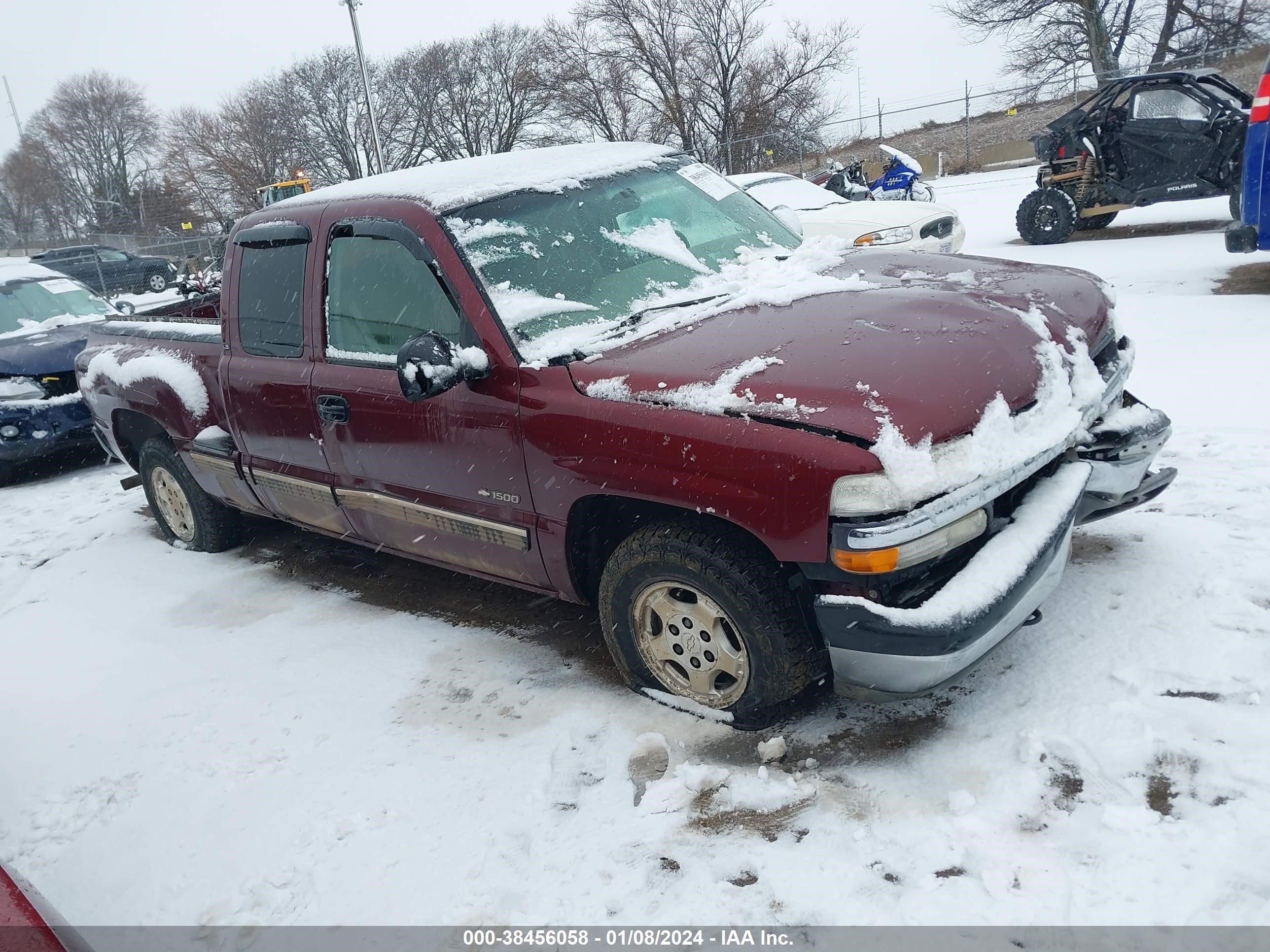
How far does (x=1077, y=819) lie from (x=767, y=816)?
821mm

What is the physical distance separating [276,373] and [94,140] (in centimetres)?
7028

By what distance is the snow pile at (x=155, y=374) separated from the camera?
4914mm

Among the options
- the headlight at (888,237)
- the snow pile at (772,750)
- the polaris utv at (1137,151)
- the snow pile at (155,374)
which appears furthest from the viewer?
the polaris utv at (1137,151)

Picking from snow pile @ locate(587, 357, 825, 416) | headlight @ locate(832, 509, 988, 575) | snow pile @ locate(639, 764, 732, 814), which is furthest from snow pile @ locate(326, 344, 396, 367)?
headlight @ locate(832, 509, 988, 575)

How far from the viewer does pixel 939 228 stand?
31.6ft

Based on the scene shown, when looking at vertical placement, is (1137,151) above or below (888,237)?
above

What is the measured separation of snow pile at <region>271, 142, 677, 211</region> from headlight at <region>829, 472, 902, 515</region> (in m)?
1.96

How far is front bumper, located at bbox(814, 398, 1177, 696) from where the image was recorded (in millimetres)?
2574

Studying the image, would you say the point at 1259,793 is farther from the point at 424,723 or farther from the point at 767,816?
the point at 424,723

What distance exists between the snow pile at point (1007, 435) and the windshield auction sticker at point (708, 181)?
1.74 m

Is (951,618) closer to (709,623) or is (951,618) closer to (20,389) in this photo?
(709,623)

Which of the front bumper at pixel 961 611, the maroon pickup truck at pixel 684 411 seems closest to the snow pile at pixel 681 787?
the maroon pickup truck at pixel 684 411

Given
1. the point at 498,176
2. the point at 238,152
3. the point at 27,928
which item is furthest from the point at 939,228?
the point at 238,152

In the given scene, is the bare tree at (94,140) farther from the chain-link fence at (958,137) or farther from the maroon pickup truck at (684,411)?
the maroon pickup truck at (684,411)
